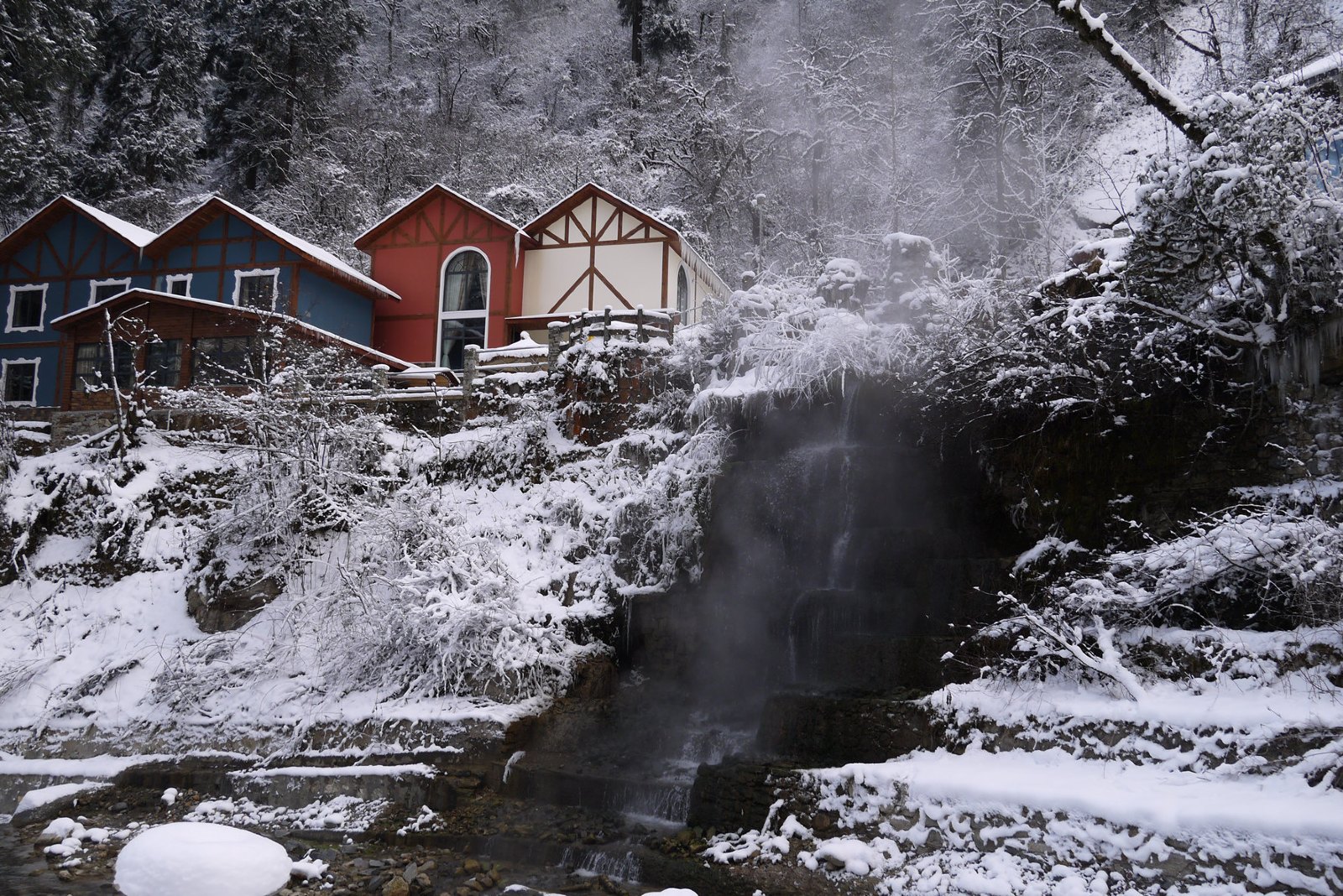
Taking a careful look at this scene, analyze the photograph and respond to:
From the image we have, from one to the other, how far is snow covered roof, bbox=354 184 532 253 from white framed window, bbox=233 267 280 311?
2.79 metres

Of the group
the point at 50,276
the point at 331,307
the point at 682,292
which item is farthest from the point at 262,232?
the point at 682,292

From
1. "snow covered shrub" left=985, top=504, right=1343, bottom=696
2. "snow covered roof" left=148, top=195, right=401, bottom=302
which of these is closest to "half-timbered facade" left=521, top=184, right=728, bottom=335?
"snow covered roof" left=148, top=195, right=401, bottom=302

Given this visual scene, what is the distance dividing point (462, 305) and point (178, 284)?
7368mm

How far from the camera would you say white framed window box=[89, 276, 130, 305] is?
2370cm

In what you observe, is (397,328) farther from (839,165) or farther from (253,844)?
(253,844)

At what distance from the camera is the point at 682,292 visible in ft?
77.4

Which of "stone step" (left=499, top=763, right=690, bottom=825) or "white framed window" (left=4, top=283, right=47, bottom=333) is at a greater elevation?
"white framed window" (left=4, top=283, right=47, bottom=333)

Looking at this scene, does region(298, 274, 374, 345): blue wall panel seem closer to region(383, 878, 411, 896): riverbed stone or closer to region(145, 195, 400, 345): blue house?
region(145, 195, 400, 345): blue house

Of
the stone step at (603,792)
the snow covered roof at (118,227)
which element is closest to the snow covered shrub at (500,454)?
the stone step at (603,792)

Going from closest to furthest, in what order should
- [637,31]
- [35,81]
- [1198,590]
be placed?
[1198,590], [35,81], [637,31]

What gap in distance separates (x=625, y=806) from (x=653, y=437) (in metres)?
6.30

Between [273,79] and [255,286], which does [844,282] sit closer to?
[255,286]

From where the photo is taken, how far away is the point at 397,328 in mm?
23672

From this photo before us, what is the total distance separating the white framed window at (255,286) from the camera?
22031mm
